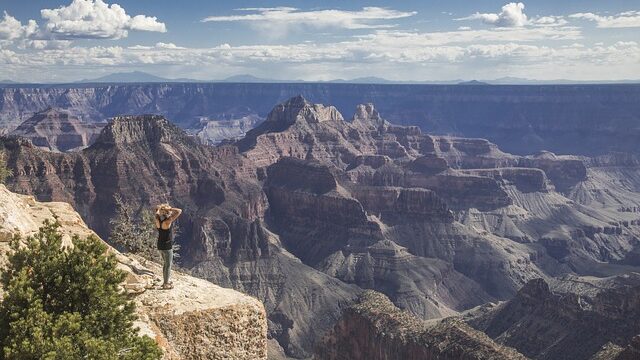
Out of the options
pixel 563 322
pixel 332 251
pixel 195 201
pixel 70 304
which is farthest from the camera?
pixel 195 201

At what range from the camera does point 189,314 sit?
28.0 metres

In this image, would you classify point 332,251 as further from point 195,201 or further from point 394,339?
point 394,339

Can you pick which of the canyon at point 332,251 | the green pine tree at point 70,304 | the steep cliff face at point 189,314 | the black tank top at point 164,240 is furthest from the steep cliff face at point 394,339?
the green pine tree at point 70,304

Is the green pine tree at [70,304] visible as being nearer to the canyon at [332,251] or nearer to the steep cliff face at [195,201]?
the canyon at [332,251]

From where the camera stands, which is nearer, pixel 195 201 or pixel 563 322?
pixel 563 322

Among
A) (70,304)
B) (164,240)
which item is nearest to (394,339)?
(164,240)

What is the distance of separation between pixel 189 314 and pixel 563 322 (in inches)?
3316

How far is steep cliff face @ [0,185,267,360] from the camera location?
2741 centimetres

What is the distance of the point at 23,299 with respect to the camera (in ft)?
69.1

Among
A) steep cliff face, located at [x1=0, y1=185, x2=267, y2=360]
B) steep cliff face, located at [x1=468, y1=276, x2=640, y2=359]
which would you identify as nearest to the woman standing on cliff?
steep cliff face, located at [x1=0, y1=185, x2=267, y2=360]

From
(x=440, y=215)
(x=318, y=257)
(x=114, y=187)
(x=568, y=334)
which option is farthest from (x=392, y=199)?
(x=568, y=334)

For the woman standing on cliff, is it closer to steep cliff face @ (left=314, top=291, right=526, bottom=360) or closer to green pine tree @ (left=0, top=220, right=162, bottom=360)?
green pine tree @ (left=0, top=220, right=162, bottom=360)

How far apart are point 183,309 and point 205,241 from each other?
120m

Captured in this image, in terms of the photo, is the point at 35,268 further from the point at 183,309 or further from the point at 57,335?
the point at 183,309
